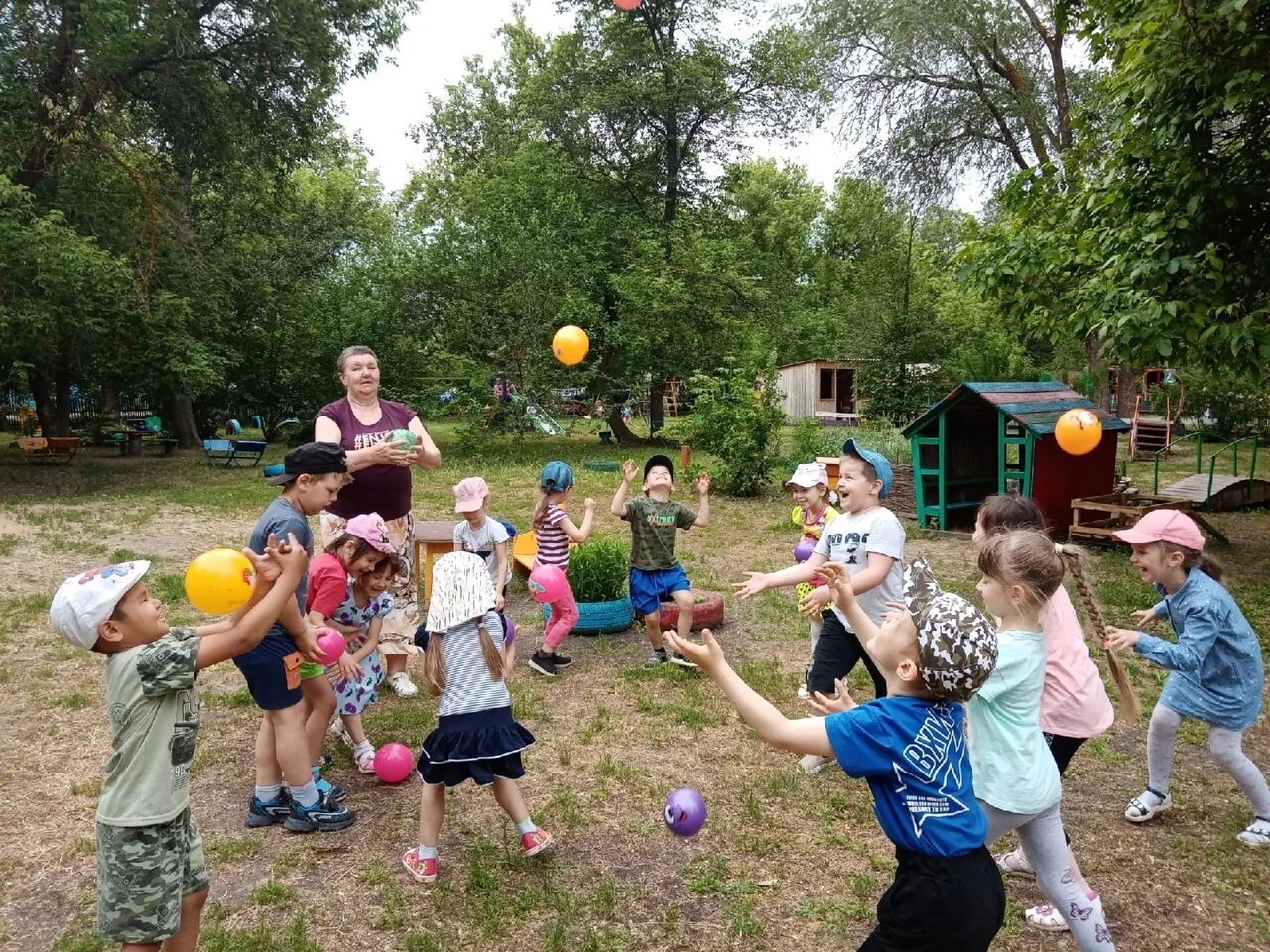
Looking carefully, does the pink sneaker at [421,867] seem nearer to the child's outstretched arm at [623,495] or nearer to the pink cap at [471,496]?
the pink cap at [471,496]

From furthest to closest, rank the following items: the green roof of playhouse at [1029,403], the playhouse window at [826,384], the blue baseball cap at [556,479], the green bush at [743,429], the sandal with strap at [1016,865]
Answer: the playhouse window at [826,384]
the green bush at [743,429]
the green roof of playhouse at [1029,403]
the blue baseball cap at [556,479]
the sandal with strap at [1016,865]

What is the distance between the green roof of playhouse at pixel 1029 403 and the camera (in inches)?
449

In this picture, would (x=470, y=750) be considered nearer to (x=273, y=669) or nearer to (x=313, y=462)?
(x=273, y=669)

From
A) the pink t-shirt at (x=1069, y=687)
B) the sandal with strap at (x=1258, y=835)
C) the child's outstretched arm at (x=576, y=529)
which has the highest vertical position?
the child's outstretched arm at (x=576, y=529)

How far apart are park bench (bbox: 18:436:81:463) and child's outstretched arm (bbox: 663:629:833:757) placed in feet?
73.1

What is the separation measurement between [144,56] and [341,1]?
13.7 ft

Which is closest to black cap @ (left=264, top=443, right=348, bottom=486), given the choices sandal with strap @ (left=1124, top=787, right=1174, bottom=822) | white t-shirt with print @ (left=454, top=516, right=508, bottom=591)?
white t-shirt with print @ (left=454, top=516, right=508, bottom=591)

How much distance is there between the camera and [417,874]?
3.80m

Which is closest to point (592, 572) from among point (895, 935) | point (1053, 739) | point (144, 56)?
point (1053, 739)

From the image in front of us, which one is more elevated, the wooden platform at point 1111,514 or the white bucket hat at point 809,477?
Answer: the white bucket hat at point 809,477

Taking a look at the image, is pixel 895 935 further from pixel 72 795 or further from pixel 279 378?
pixel 279 378

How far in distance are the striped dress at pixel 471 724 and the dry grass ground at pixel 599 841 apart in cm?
55

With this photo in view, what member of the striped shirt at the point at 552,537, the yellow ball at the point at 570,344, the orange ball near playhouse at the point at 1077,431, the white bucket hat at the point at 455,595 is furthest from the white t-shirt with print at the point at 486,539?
the orange ball near playhouse at the point at 1077,431

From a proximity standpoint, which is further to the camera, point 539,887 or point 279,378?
point 279,378
